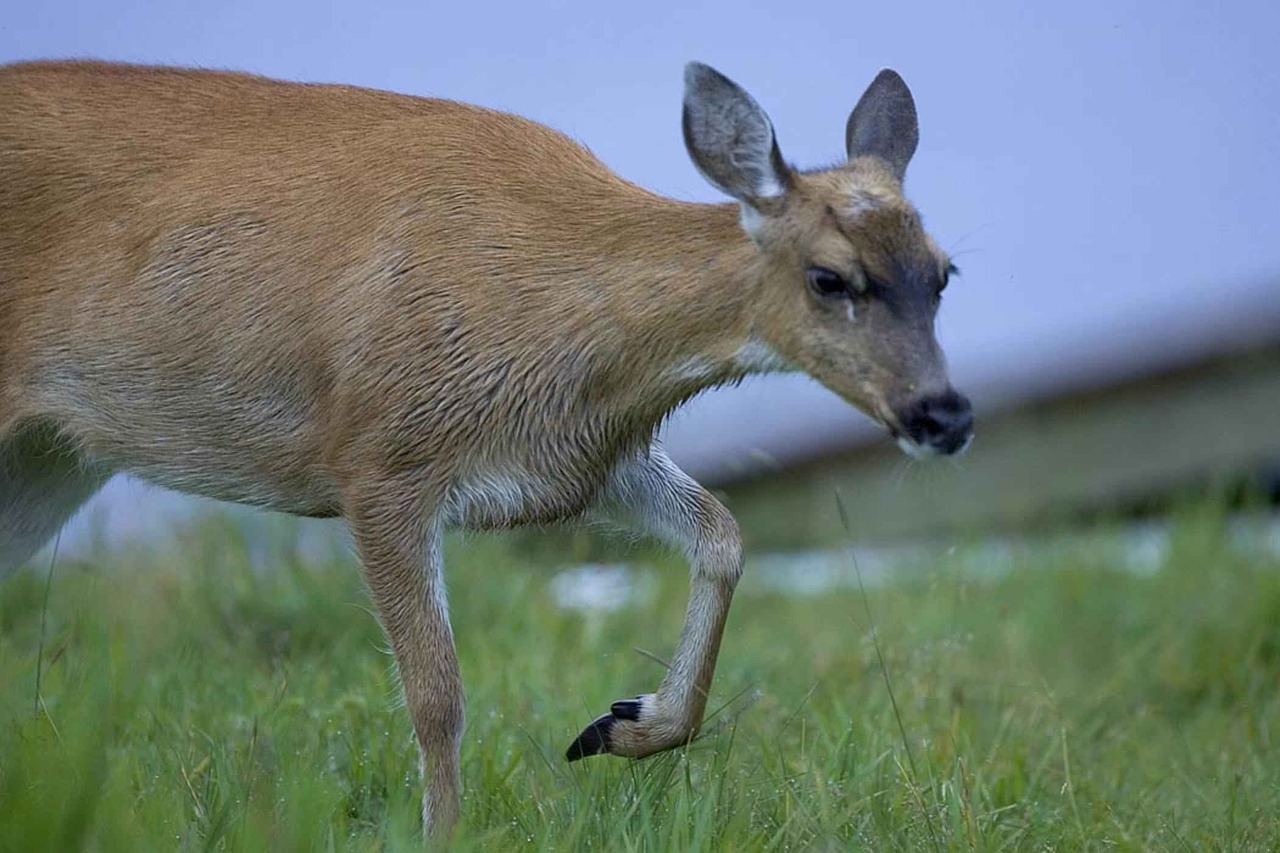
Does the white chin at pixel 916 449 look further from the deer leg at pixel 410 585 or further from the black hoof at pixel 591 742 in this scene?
the deer leg at pixel 410 585

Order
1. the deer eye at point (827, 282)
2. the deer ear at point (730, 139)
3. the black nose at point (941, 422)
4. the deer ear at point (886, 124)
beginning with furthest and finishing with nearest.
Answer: the deer ear at point (886, 124)
the deer ear at point (730, 139)
the deer eye at point (827, 282)
the black nose at point (941, 422)

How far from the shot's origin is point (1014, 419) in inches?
361

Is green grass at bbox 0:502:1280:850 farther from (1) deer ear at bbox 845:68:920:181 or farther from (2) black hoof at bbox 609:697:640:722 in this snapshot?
(1) deer ear at bbox 845:68:920:181

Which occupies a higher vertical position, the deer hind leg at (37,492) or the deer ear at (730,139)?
the deer ear at (730,139)

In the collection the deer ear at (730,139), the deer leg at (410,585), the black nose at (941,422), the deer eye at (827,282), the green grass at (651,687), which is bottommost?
the green grass at (651,687)

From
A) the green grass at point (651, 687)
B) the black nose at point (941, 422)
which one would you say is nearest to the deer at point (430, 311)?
the black nose at point (941, 422)

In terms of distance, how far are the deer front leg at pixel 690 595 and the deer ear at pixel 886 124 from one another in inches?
36.5

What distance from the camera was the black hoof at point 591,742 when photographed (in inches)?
182

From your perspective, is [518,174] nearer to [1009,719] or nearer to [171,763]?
[171,763]

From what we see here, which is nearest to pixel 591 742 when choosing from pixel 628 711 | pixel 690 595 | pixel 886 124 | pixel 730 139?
pixel 628 711

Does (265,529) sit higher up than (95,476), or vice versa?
(95,476)

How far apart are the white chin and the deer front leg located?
0.78m

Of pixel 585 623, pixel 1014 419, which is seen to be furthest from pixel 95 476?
pixel 1014 419

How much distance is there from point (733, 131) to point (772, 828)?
1.54 metres
